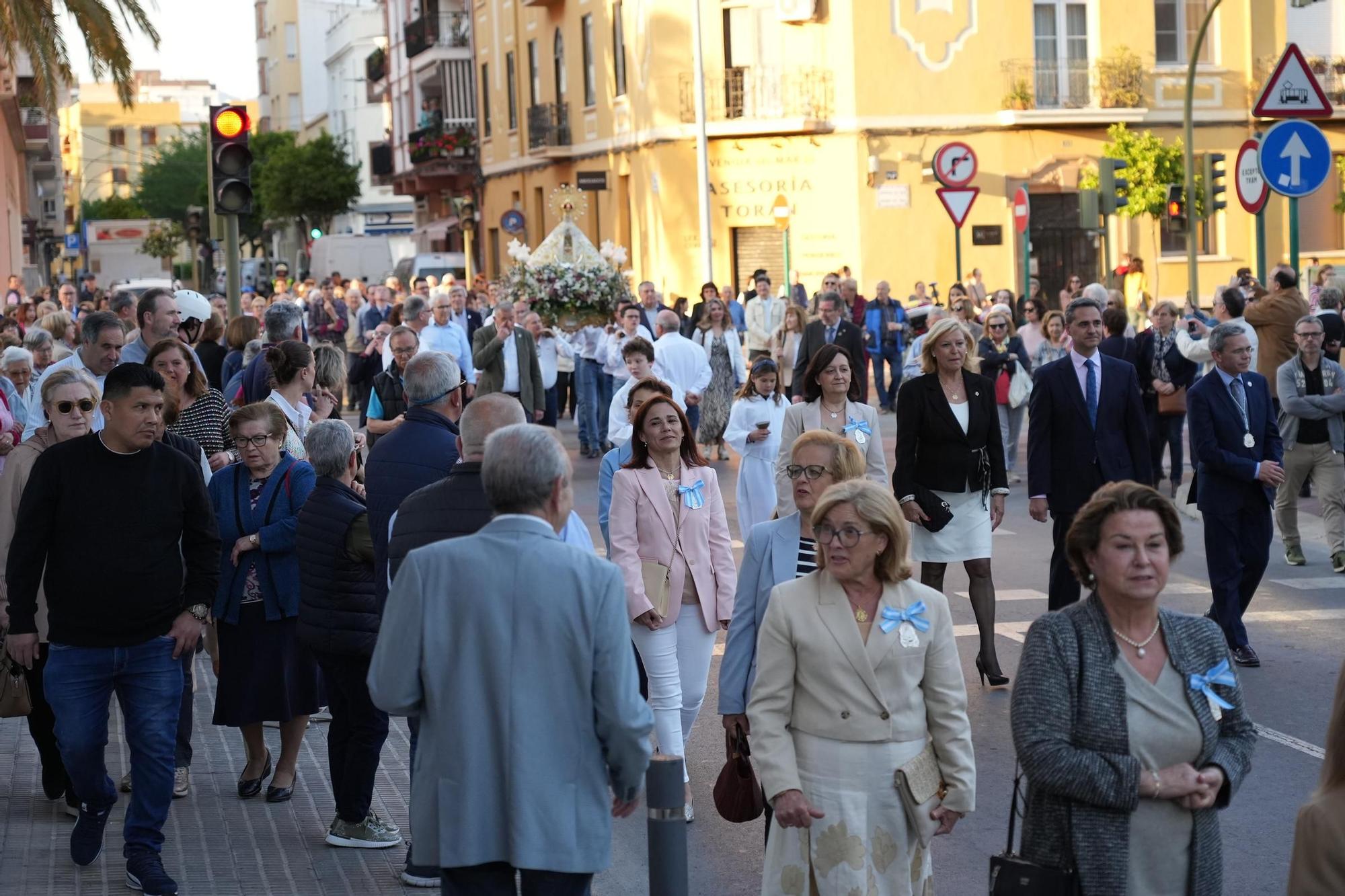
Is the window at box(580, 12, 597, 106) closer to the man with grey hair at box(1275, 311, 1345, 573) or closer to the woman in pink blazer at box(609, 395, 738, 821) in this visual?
the man with grey hair at box(1275, 311, 1345, 573)

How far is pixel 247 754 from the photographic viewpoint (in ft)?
25.9

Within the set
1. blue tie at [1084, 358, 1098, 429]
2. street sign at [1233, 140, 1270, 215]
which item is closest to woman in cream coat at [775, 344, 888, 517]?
blue tie at [1084, 358, 1098, 429]

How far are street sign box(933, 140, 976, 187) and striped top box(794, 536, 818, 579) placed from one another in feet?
58.7

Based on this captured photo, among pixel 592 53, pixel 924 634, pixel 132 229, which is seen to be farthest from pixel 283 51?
pixel 924 634

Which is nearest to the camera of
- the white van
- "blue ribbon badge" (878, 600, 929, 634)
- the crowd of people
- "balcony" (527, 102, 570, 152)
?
the crowd of people

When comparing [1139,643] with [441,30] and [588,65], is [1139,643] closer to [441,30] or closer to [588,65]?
[588,65]

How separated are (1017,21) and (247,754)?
31325 mm

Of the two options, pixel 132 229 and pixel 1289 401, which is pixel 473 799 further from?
pixel 132 229

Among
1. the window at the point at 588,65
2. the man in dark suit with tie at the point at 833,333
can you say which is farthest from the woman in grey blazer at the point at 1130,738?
the window at the point at 588,65

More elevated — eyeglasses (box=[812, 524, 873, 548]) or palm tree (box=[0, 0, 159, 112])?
palm tree (box=[0, 0, 159, 112])

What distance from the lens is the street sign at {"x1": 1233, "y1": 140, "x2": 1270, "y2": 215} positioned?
17.1 metres

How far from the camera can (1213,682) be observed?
4332 mm

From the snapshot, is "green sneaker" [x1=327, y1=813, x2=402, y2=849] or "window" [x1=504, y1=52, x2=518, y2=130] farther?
"window" [x1=504, y1=52, x2=518, y2=130]

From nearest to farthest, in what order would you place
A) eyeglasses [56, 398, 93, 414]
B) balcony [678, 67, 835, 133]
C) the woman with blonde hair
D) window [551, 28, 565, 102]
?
1. the woman with blonde hair
2. eyeglasses [56, 398, 93, 414]
3. balcony [678, 67, 835, 133]
4. window [551, 28, 565, 102]
